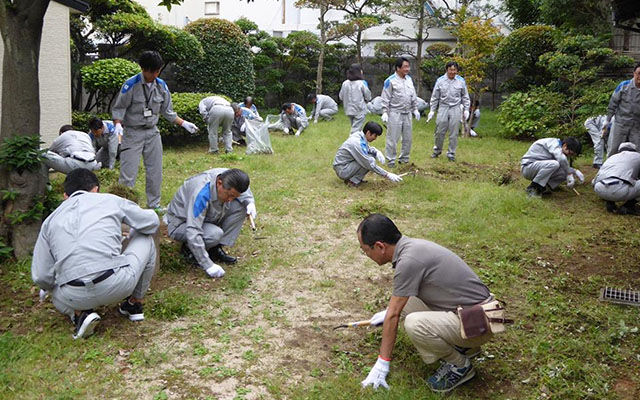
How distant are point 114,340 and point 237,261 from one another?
5.37 feet

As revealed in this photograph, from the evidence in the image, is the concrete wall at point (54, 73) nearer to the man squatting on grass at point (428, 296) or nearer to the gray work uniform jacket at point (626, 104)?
the man squatting on grass at point (428, 296)

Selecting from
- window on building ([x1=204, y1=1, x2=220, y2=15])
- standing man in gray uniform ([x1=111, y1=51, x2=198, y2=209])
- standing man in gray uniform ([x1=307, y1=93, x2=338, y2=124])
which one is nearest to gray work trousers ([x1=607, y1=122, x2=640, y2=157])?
standing man in gray uniform ([x1=111, y1=51, x2=198, y2=209])

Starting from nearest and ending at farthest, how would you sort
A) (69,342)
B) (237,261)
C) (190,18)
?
(69,342) < (237,261) < (190,18)

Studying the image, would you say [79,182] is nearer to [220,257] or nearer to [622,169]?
[220,257]

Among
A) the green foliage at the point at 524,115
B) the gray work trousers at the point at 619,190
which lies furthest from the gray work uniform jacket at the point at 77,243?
the green foliage at the point at 524,115

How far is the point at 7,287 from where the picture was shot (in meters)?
4.29

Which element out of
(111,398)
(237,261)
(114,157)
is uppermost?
(114,157)

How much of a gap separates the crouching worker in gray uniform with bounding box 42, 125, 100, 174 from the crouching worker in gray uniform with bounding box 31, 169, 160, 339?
2.76 m

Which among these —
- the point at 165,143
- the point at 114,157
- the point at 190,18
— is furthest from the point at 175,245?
the point at 190,18

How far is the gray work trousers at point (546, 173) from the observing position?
7137 mm

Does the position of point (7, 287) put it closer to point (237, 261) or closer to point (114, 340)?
point (114, 340)

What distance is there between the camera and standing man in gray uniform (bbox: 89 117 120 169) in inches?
312

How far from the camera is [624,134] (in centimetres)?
770

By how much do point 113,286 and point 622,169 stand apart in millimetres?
5960
